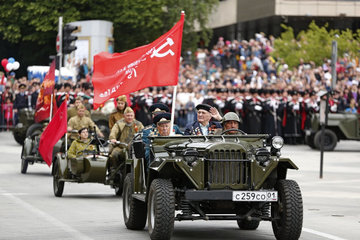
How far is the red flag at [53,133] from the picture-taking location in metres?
20.0

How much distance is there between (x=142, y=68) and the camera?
1653 centimetres

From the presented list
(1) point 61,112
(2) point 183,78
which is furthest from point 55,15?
(1) point 61,112

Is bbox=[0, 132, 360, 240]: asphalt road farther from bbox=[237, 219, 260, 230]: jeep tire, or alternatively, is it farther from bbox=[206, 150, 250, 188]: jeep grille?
bbox=[206, 150, 250, 188]: jeep grille

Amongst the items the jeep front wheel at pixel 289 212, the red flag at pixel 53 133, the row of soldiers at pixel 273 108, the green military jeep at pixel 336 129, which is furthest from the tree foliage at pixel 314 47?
the jeep front wheel at pixel 289 212

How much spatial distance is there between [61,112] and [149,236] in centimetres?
772

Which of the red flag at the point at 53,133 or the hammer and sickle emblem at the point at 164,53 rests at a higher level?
the hammer and sickle emblem at the point at 164,53

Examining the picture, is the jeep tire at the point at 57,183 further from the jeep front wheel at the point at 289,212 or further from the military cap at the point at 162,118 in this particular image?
the jeep front wheel at the point at 289,212

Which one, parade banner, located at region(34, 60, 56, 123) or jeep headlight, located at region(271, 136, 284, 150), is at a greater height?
parade banner, located at region(34, 60, 56, 123)

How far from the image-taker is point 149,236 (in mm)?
12711

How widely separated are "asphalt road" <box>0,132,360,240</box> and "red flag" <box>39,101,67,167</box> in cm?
70

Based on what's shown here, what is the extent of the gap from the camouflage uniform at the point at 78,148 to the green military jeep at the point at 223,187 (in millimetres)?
6724

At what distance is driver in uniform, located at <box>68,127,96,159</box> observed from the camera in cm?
1911

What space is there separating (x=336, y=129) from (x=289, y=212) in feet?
82.7

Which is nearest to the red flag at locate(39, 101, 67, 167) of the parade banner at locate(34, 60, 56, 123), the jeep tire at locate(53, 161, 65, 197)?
the jeep tire at locate(53, 161, 65, 197)
